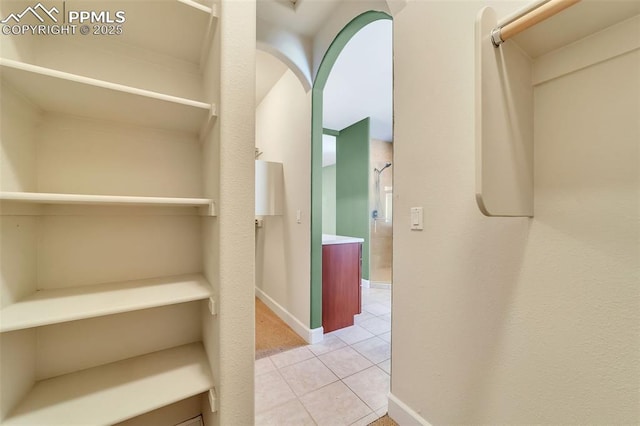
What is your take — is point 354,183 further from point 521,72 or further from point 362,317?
point 521,72

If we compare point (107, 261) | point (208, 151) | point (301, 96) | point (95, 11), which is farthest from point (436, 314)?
point (301, 96)

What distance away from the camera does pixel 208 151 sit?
1.20 meters

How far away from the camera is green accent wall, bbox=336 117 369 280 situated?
4.22 metres

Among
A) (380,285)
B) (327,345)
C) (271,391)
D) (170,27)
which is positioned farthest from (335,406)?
(380,285)

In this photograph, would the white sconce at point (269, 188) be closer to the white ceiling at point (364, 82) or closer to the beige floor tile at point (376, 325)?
the white ceiling at point (364, 82)

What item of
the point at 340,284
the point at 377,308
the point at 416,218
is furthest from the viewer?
the point at 377,308

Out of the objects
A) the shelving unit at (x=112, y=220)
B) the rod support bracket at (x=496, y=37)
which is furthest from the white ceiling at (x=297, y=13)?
the rod support bracket at (x=496, y=37)

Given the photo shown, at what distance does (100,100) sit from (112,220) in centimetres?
53

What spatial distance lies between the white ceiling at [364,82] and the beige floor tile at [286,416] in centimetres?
291

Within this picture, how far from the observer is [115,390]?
98 centimetres

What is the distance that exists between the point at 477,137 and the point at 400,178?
2.22 feet

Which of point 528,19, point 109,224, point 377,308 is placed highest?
point 528,19

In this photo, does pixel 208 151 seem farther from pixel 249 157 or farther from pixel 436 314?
pixel 436 314

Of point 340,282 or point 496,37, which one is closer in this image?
point 496,37
